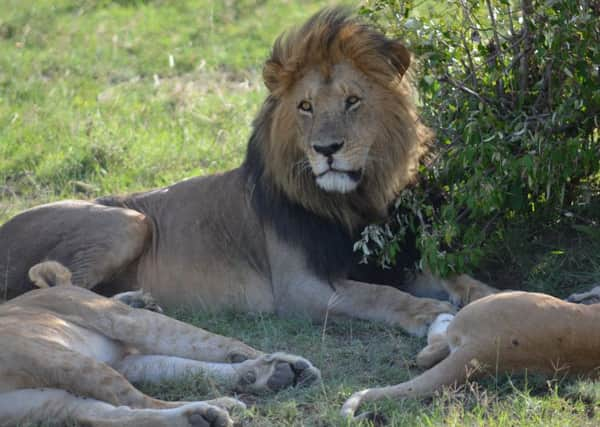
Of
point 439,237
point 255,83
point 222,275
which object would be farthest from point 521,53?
point 255,83

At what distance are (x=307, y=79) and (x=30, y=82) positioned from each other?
451 centimetres

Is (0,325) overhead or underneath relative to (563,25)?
underneath

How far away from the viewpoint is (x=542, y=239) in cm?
539

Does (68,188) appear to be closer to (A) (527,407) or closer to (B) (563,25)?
(B) (563,25)

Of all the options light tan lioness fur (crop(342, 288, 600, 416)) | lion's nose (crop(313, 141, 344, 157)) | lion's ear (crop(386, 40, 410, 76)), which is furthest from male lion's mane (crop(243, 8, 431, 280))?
light tan lioness fur (crop(342, 288, 600, 416))

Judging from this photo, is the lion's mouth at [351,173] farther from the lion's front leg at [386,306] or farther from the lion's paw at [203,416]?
the lion's paw at [203,416]

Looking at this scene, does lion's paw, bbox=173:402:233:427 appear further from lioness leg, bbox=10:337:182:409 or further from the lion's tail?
the lion's tail

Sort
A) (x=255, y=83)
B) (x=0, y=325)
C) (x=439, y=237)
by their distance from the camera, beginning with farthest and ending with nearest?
(x=255, y=83), (x=439, y=237), (x=0, y=325)

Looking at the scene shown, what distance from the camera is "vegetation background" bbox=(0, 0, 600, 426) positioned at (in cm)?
387

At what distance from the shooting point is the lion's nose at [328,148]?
477 cm

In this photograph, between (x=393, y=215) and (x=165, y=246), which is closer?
(x=393, y=215)

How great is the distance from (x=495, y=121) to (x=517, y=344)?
4.45 feet

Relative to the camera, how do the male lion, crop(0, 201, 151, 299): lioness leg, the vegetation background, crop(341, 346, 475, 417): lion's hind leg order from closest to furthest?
crop(341, 346, 475, 417): lion's hind leg
the vegetation background
the male lion
crop(0, 201, 151, 299): lioness leg

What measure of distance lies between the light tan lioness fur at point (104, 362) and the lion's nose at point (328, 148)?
94cm
